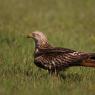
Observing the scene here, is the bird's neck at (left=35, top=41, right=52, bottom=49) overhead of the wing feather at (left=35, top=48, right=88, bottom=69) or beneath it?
overhead

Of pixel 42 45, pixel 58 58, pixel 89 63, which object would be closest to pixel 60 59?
pixel 58 58

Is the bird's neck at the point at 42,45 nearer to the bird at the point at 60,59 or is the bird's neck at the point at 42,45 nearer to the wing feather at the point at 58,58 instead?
the bird at the point at 60,59

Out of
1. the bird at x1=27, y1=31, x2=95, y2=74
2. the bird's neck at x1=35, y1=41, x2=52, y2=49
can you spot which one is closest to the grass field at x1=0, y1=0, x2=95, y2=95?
the bird at x1=27, y1=31, x2=95, y2=74

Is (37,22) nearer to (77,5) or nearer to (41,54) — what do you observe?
(77,5)

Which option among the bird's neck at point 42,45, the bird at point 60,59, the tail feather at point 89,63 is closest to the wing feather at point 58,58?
the bird at point 60,59

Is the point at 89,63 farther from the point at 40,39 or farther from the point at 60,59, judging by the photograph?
the point at 40,39

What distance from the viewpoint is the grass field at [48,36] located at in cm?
972

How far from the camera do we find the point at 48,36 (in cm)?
1697

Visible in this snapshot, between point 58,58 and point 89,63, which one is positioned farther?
point 58,58

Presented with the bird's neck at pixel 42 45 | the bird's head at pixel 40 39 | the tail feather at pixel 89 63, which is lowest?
the tail feather at pixel 89 63

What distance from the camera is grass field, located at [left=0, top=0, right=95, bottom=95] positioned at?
31.9 feet

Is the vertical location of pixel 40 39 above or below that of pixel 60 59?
above

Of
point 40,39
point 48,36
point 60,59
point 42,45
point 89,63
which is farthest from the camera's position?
point 48,36

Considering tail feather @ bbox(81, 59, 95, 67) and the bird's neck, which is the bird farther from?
the bird's neck
